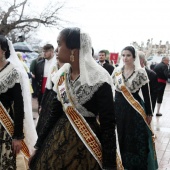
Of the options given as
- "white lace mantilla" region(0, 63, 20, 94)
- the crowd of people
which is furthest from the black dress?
"white lace mantilla" region(0, 63, 20, 94)

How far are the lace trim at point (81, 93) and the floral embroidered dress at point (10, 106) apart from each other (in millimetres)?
827

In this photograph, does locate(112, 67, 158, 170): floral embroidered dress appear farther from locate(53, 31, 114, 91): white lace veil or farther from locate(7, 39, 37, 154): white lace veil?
locate(53, 31, 114, 91): white lace veil

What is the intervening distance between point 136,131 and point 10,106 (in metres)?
1.88

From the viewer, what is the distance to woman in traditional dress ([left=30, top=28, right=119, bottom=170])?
199cm

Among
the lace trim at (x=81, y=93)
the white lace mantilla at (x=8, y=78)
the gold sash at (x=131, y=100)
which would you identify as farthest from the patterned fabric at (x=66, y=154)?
the gold sash at (x=131, y=100)

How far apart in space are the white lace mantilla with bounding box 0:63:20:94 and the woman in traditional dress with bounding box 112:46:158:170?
1875 millimetres

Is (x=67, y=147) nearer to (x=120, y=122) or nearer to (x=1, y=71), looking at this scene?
(x=1, y=71)

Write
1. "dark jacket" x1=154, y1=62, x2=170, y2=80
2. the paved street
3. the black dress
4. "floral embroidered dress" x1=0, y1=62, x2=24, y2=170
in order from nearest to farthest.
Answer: the black dress
"floral embroidered dress" x1=0, y1=62, x2=24, y2=170
the paved street
"dark jacket" x1=154, y1=62, x2=170, y2=80

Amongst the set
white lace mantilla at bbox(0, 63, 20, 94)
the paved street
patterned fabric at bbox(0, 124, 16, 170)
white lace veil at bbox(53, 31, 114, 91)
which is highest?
white lace veil at bbox(53, 31, 114, 91)

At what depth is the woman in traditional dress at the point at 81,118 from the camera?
199 centimetres

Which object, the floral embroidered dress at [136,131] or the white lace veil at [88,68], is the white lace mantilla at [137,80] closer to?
the floral embroidered dress at [136,131]

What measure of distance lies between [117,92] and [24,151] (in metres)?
1.69

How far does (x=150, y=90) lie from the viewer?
463cm

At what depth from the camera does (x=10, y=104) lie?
3045mm
